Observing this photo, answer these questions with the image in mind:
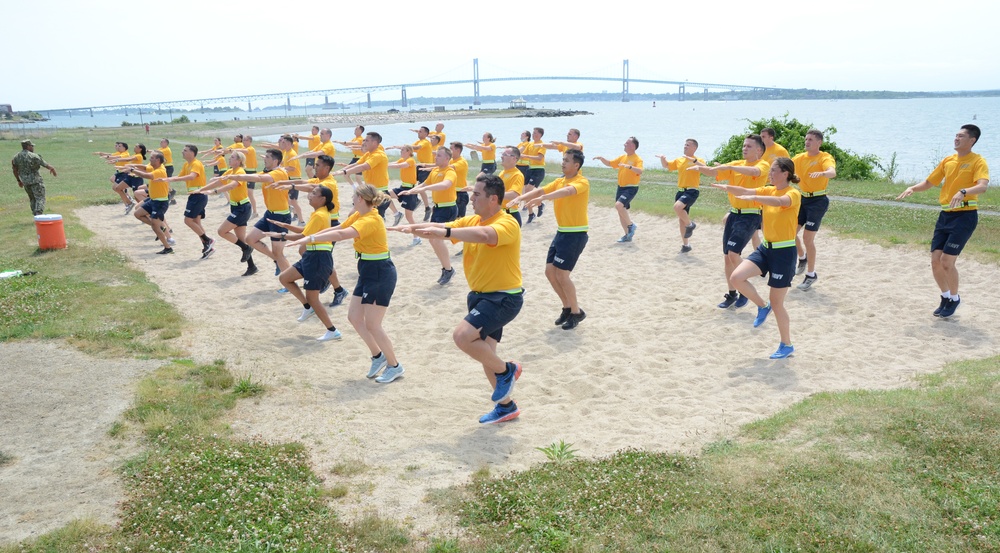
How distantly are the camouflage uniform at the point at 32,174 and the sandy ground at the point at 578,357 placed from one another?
18.3ft

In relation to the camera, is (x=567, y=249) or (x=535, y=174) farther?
(x=535, y=174)

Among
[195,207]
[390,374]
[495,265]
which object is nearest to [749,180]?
[495,265]

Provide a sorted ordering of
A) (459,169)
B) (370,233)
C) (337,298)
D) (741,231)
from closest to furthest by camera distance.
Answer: (370,233)
(741,231)
(337,298)
(459,169)

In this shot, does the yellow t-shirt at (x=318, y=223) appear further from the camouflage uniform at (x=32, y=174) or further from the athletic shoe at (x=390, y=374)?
the camouflage uniform at (x=32, y=174)

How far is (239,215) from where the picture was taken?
1200 cm

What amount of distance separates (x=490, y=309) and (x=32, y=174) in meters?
14.3

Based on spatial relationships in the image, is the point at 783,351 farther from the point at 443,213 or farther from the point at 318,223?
the point at 443,213

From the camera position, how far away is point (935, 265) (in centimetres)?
870

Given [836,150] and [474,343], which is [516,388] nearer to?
[474,343]

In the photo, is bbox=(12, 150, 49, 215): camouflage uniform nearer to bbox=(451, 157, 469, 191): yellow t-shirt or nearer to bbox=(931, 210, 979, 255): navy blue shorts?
bbox=(451, 157, 469, 191): yellow t-shirt

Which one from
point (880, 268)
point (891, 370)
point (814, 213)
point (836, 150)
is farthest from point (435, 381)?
point (836, 150)

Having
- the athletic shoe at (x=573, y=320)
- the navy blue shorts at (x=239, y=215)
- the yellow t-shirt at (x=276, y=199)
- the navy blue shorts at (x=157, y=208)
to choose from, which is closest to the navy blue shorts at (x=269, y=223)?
the yellow t-shirt at (x=276, y=199)

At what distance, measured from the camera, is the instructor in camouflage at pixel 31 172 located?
50.3 feet

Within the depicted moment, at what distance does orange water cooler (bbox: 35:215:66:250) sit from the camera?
12.9 meters
